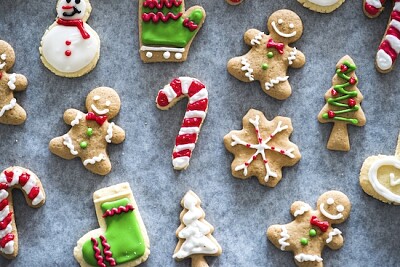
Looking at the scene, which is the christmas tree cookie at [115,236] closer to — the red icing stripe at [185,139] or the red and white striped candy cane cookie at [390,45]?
the red icing stripe at [185,139]

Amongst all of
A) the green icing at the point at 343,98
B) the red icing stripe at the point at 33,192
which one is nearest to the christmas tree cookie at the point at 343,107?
the green icing at the point at 343,98

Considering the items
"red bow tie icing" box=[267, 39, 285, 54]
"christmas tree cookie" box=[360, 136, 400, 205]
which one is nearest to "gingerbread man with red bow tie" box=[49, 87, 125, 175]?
"red bow tie icing" box=[267, 39, 285, 54]

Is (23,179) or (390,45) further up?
(390,45)

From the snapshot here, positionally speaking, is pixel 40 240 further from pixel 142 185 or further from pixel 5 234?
pixel 142 185

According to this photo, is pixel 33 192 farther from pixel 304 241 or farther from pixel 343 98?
pixel 343 98

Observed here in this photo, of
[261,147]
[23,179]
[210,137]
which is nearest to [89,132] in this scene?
[23,179]

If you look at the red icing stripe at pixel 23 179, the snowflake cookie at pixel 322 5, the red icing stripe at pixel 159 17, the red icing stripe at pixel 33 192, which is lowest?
the red icing stripe at pixel 33 192
